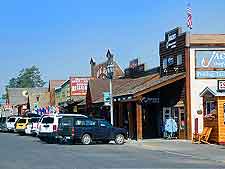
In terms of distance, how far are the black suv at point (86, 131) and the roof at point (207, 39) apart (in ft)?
25.1

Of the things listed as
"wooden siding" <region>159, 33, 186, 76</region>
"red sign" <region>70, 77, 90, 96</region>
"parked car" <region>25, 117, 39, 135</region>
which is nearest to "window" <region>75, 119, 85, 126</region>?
"wooden siding" <region>159, 33, 186, 76</region>

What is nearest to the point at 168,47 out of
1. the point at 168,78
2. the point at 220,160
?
the point at 168,78

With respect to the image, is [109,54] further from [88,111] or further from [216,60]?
[88,111]

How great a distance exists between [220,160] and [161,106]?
18642 mm

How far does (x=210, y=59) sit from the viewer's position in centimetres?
3556

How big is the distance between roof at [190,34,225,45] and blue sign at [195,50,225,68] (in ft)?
2.03

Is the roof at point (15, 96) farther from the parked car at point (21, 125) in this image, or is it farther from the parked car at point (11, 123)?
the parked car at point (21, 125)

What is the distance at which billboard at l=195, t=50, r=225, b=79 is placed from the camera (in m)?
35.6

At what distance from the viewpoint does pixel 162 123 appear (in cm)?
4009

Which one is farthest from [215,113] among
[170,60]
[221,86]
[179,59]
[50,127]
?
[50,127]

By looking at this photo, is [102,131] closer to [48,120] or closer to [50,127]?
[50,127]

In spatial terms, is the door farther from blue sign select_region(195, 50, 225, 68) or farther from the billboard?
blue sign select_region(195, 50, 225, 68)

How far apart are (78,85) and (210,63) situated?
3016 cm

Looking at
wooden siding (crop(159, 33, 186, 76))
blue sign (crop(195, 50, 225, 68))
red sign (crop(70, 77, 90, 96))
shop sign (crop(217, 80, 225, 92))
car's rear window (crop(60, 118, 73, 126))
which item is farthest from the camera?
red sign (crop(70, 77, 90, 96))
